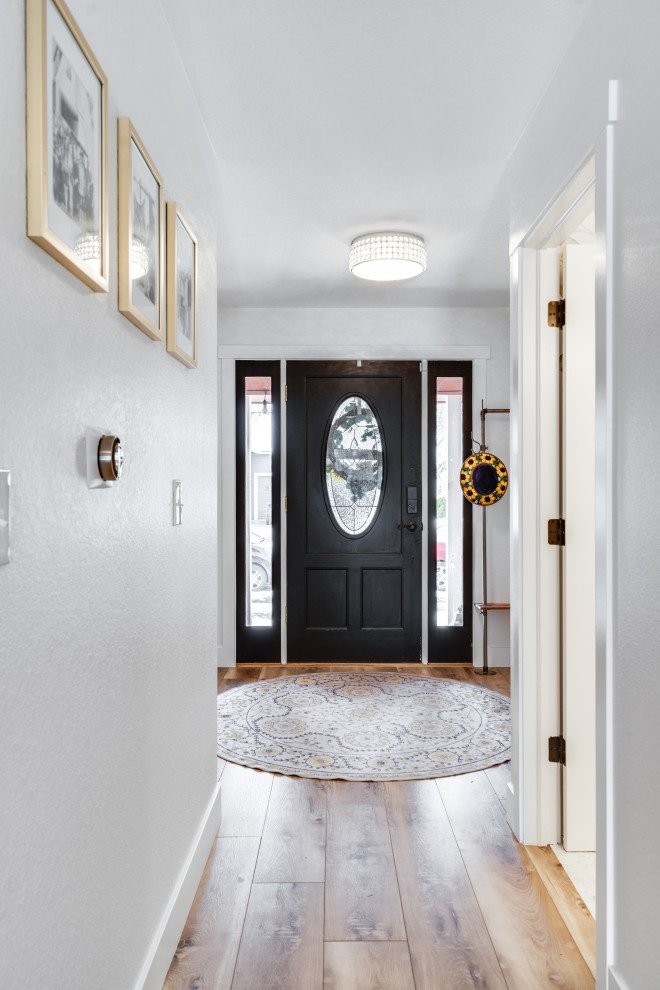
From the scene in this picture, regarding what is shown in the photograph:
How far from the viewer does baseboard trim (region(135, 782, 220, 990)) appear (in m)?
1.62

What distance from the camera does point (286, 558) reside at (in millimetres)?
4895

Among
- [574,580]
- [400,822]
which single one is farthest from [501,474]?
[400,822]

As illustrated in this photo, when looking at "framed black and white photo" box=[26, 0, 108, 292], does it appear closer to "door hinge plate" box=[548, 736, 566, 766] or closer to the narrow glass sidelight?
"door hinge plate" box=[548, 736, 566, 766]

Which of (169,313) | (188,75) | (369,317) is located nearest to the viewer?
(169,313)

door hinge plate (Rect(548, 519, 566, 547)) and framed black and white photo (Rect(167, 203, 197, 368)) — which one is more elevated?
framed black and white photo (Rect(167, 203, 197, 368))

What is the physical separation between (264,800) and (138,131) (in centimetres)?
235

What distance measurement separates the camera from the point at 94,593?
1.27 meters

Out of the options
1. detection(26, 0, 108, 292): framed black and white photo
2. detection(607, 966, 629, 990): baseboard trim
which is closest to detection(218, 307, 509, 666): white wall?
detection(607, 966, 629, 990): baseboard trim

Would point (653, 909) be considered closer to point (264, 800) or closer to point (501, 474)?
point (264, 800)

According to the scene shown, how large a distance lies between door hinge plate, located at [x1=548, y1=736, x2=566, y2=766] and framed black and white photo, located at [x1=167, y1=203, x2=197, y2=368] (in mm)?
1701

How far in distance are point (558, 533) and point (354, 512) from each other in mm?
2578

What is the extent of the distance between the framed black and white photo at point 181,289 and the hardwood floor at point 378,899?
1575mm

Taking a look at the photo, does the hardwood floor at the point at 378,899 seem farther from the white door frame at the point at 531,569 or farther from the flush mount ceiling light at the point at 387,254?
the flush mount ceiling light at the point at 387,254

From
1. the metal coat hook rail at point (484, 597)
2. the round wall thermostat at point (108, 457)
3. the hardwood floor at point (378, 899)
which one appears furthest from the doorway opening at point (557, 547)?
the metal coat hook rail at point (484, 597)
